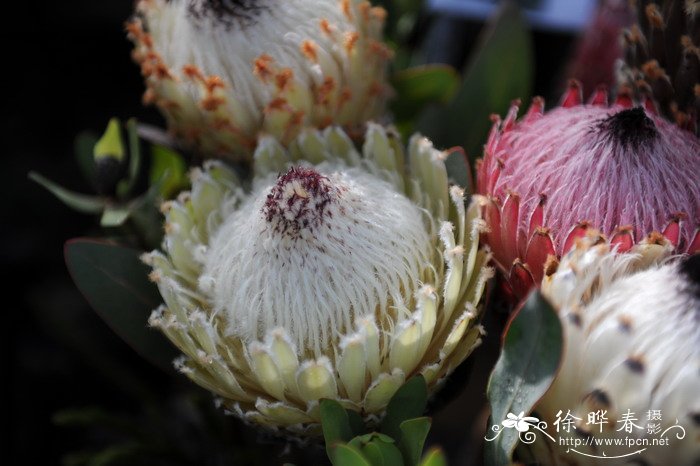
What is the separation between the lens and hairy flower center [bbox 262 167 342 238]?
851mm

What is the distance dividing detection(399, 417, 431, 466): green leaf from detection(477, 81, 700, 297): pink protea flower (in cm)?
21

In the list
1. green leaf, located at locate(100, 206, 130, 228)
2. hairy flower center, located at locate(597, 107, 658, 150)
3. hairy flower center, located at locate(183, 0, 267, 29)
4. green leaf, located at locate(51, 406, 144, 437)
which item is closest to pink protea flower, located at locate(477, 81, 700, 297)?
hairy flower center, located at locate(597, 107, 658, 150)

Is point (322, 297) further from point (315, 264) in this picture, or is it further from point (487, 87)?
point (487, 87)

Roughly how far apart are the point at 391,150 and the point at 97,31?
4.61 ft

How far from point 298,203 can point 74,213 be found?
1.35m

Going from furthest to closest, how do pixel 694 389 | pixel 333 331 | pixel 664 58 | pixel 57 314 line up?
1. pixel 57 314
2. pixel 664 58
3. pixel 333 331
4. pixel 694 389

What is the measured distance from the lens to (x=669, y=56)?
97 cm

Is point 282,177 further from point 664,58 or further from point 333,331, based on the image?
point 664,58

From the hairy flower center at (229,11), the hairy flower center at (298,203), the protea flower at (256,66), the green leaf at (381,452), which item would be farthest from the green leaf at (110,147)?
the green leaf at (381,452)

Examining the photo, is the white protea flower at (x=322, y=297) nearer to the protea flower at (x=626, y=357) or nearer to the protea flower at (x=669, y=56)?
the protea flower at (x=626, y=357)

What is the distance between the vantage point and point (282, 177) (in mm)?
892

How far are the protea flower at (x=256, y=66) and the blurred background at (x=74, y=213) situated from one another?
0.40 m

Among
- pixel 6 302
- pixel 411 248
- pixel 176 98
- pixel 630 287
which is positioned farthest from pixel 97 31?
pixel 630 287

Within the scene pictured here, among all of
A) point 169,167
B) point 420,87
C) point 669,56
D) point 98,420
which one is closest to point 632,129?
point 669,56
